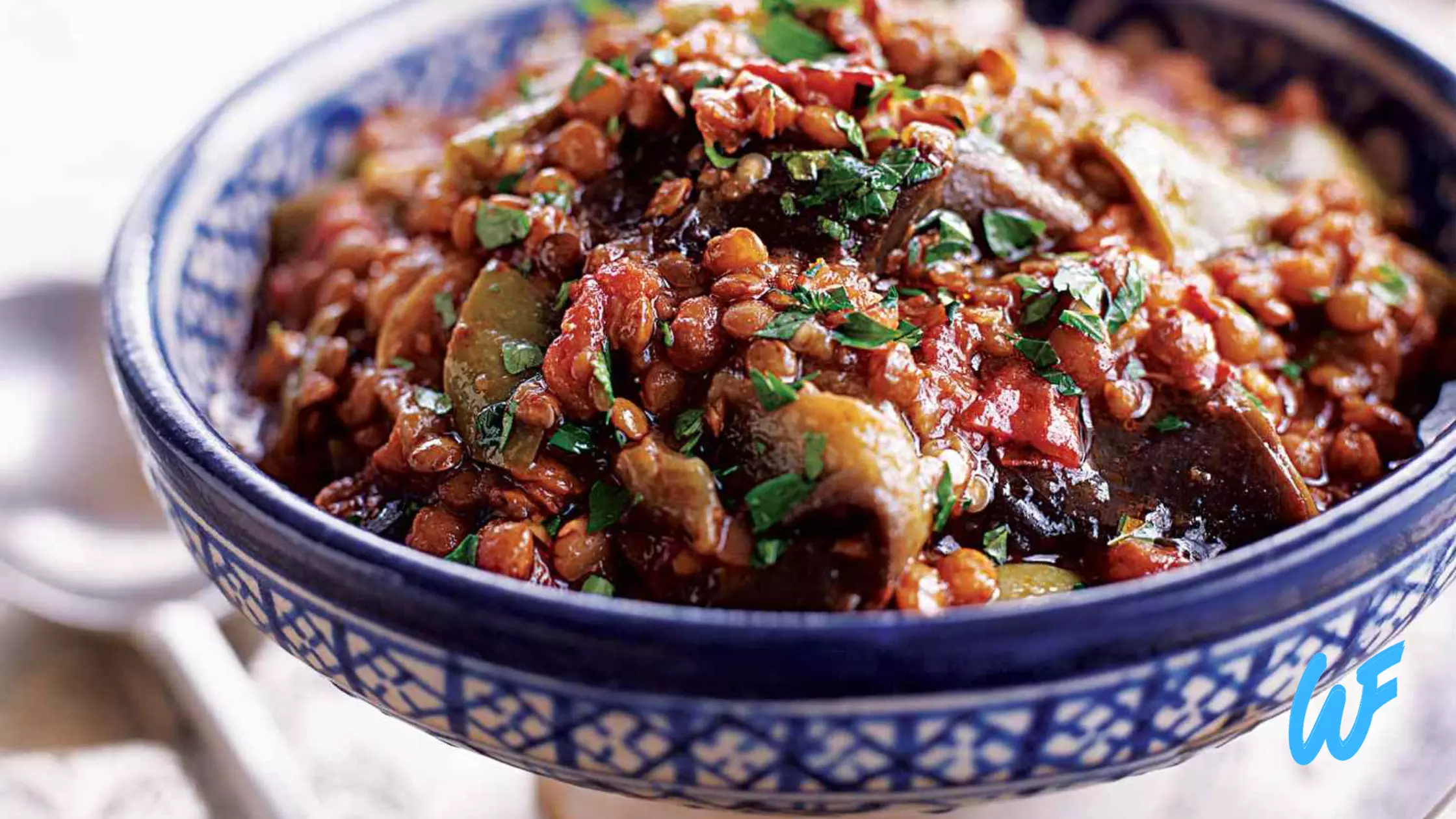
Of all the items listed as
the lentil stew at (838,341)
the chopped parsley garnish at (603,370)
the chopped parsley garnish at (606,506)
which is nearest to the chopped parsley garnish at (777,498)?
the lentil stew at (838,341)

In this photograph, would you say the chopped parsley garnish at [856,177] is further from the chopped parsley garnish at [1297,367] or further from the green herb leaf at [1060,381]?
the chopped parsley garnish at [1297,367]

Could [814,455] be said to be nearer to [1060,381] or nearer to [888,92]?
[1060,381]

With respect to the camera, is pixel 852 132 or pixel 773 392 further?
pixel 852 132

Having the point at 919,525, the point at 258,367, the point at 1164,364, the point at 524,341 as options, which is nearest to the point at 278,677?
the point at 258,367

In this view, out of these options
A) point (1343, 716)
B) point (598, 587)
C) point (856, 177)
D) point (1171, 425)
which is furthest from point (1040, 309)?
point (1343, 716)

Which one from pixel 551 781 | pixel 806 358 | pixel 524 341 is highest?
pixel 806 358

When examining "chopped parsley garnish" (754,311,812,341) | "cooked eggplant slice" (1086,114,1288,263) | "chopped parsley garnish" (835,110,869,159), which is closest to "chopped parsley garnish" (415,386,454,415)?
"chopped parsley garnish" (754,311,812,341)

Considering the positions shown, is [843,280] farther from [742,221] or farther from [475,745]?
[475,745]
